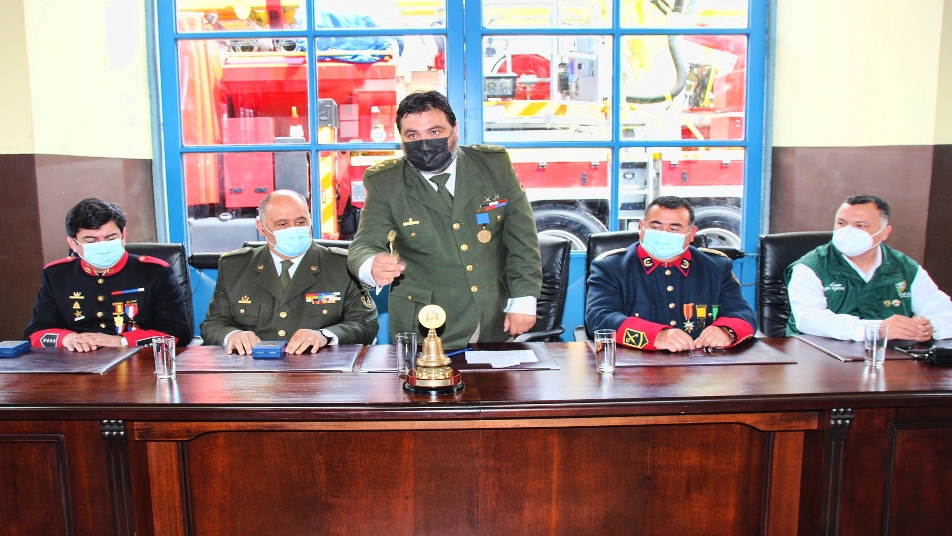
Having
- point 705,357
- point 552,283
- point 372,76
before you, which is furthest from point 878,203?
point 372,76

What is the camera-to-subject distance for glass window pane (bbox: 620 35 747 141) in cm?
367

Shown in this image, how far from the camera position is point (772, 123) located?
3699 mm

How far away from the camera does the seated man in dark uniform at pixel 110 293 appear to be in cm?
243

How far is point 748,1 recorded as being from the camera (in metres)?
3.64

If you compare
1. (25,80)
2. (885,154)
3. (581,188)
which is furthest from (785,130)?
(25,80)

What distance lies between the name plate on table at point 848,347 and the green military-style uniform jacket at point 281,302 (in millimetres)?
1511

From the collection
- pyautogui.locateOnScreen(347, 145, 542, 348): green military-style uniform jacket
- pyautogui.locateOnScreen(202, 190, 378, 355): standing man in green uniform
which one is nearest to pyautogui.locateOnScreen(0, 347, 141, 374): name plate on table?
pyautogui.locateOnScreen(202, 190, 378, 355): standing man in green uniform

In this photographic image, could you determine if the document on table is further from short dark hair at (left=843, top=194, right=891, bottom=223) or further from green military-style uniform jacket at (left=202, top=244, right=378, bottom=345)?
short dark hair at (left=843, top=194, right=891, bottom=223)

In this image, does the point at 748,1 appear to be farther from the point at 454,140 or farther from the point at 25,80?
the point at 25,80

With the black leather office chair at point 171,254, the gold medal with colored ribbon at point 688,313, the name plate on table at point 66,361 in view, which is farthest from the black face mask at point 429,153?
the black leather office chair at point 171,254

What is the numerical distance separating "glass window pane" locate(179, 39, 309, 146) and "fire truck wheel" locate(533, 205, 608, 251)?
137cm

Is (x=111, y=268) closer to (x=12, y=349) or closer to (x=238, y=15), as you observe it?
(x=12, y=349)

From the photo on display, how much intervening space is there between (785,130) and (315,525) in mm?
3087

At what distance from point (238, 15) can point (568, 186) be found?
2.00 meters
